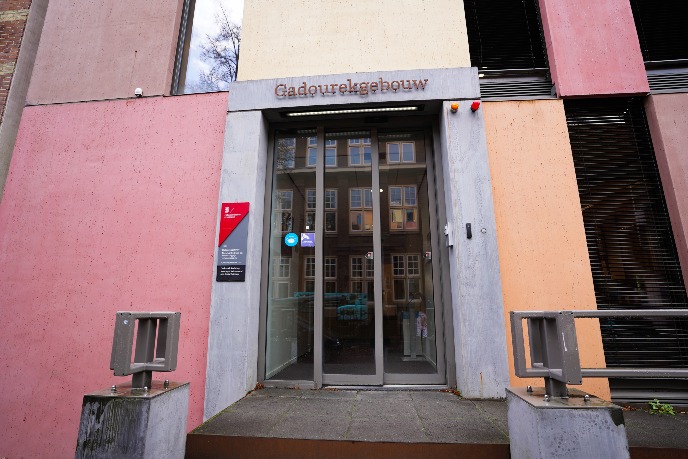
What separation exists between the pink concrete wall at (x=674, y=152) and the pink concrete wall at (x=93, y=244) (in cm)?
629

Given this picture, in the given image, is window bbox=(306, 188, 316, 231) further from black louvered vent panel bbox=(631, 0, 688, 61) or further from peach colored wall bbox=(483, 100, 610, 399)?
black louvered vent panel bbox=(631, 0, 688, 61)

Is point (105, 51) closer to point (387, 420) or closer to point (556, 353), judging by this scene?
point (387, 420)

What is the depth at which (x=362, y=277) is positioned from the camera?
5.00 metres

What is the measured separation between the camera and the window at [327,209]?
204 inches

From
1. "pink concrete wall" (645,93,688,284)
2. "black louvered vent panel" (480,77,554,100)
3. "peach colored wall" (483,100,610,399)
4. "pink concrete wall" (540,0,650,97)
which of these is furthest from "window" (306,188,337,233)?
"pink concrete wall" (645,93,688,284)

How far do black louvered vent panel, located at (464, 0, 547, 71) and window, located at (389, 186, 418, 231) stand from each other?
226cm

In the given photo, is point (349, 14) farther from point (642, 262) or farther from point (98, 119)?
point (642, 262)

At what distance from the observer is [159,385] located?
2910mm

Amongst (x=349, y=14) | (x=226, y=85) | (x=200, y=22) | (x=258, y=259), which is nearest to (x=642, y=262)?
(x=258, y=259)

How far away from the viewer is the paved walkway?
2955 millimetres

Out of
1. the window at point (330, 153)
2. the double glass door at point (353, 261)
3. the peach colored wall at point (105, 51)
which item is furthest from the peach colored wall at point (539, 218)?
the peach colored wall at point (105, 51)

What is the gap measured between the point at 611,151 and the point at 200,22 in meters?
7.17

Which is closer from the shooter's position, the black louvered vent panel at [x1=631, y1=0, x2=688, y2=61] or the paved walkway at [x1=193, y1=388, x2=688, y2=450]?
the paved walkway at [x1=193, y1=388, x2=688, y2=450]

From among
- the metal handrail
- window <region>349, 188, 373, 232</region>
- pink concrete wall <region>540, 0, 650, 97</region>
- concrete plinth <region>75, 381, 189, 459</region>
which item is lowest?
concrete plinth <region>75, 381, 189, 459</region>
